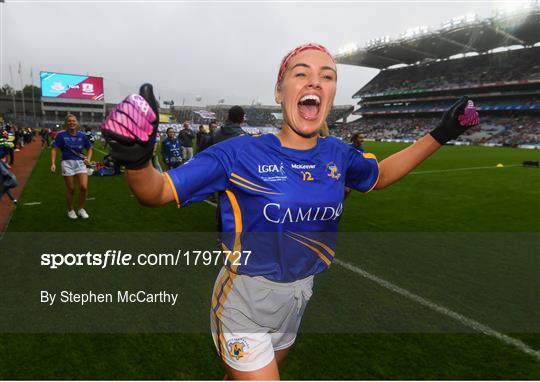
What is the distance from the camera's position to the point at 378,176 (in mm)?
2188

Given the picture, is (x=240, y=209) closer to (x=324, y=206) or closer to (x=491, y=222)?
(x=324, y=206)

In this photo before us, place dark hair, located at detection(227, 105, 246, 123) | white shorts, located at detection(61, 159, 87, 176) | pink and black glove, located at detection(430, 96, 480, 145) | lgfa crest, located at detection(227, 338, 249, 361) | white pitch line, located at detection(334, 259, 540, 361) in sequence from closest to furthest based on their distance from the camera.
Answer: lgfa crest, located at detection(227, 338, 249, 361) → pink and black glove, located at detection(430, 96, 480, 145) → white pitch line, located at detection(334, 259, 540, 361) → dark hair, located at detection(227, 105, 246, 123) → white shorts, located at detection(61, 159, 87, 176)

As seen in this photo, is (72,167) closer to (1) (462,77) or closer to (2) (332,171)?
(2) (332,171)

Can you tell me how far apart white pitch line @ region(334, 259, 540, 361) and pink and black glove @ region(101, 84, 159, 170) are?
11.4 ft

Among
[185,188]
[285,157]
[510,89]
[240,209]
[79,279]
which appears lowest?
[79,279]

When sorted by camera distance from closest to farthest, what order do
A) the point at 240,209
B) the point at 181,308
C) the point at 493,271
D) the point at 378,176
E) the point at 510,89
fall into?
the point at 240,209 < the point at 378,176 < the point at 181,308 < the point at 493,271 < the point at 510,89

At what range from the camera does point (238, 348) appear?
1.61 m

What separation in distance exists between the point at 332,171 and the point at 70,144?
245 inches

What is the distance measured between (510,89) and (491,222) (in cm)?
5276

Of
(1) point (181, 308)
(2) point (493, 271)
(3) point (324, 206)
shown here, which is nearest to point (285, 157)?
(3) point (324, 206)

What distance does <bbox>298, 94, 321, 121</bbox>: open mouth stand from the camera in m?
1.70

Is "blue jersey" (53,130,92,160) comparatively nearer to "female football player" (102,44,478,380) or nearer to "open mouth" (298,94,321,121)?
"female football player" (102,44,478,380)

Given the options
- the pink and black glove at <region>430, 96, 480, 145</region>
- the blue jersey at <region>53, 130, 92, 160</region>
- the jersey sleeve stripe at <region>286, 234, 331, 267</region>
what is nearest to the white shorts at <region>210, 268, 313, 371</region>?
the jersey sleeve stripe at <region>286, 234, 331, 267</region>

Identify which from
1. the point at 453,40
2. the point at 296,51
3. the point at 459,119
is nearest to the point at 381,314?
the point at 459,119
